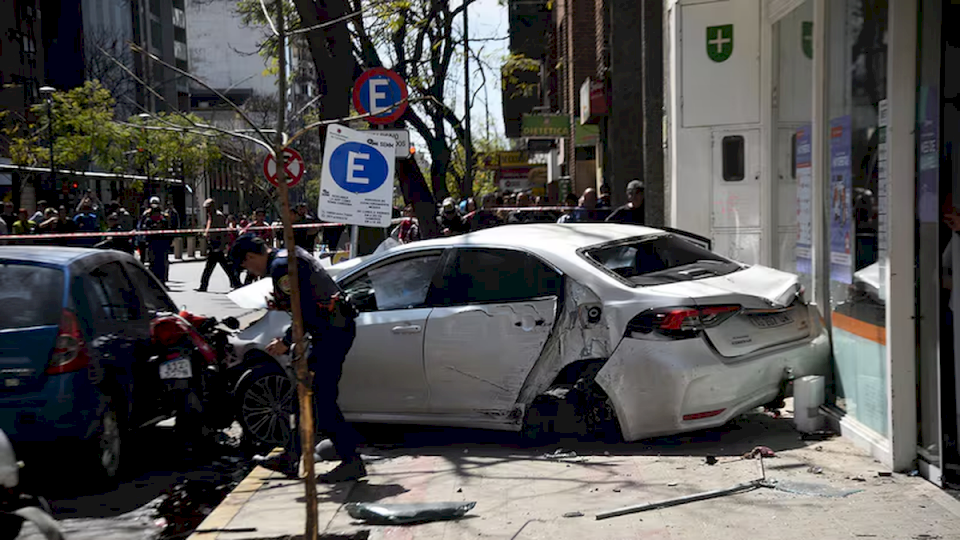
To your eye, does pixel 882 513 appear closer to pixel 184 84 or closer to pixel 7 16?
pixel 7 16

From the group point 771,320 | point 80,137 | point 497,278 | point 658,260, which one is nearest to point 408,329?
point 497,278

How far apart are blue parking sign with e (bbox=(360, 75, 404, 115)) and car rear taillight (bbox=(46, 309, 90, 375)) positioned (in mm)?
4768

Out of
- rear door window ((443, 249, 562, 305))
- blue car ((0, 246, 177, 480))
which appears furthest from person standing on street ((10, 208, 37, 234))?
rear door window ((443, 249, 562, 305))

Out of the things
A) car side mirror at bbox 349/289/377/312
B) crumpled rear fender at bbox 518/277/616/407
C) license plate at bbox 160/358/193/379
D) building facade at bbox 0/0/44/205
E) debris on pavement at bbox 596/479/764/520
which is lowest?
debris on pavement at bbox 596/479/764/520

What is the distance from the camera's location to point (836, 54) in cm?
743

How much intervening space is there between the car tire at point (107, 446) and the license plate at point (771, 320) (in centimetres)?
417

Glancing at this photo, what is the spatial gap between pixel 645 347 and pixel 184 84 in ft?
292

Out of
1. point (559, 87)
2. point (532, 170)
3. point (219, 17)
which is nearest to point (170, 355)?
point (559, 87)

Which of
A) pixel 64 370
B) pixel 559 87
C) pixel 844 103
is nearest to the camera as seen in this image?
pixel 64 370

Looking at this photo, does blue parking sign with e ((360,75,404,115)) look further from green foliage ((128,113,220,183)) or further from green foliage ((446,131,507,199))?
green foliage ((446,131,507,199))

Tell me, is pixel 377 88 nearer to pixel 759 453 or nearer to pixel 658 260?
pixel 658 260

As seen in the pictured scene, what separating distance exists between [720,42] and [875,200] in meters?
5.02

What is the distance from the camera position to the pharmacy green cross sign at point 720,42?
36.6 feet

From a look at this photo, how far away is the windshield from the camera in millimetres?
7430
